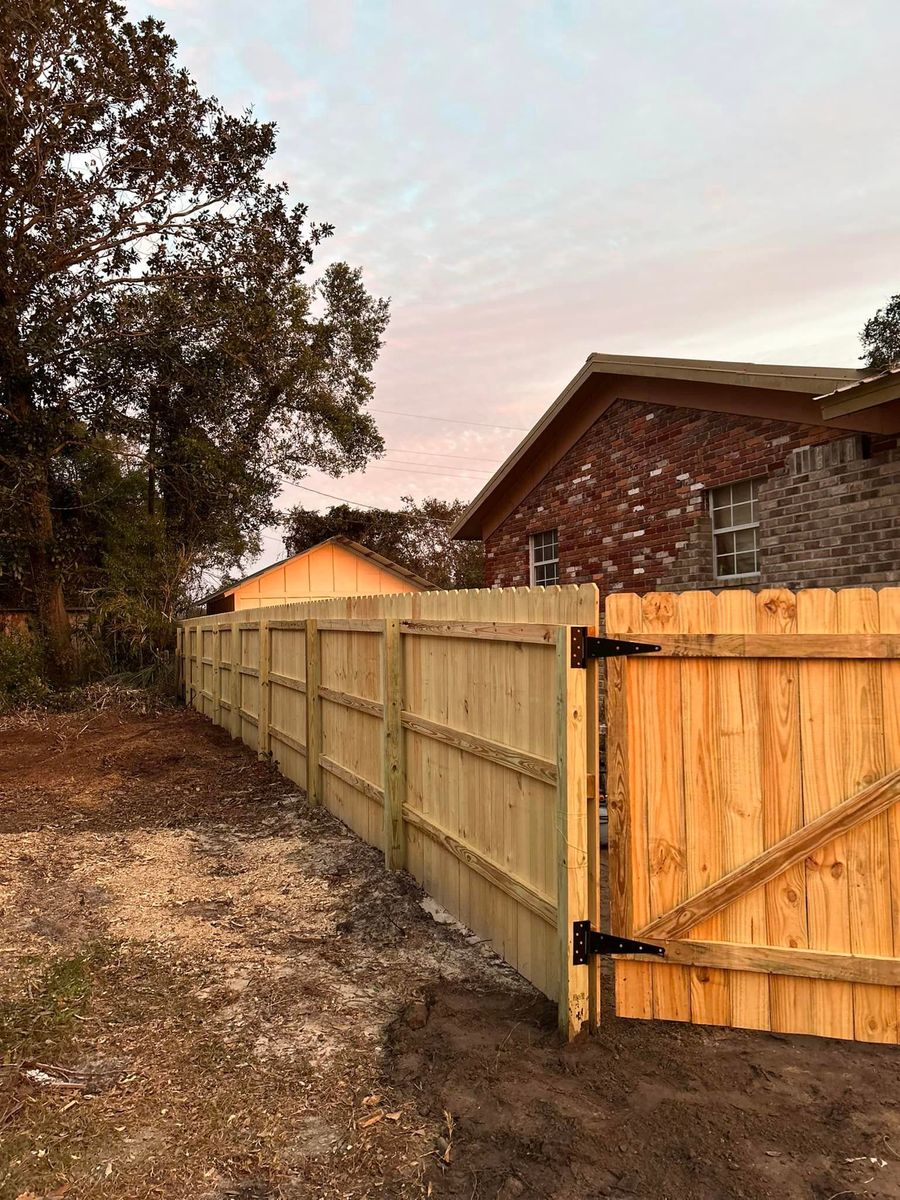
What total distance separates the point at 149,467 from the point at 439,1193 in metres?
21.3

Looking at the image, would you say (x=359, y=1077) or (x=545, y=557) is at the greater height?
(x=545, y=557)

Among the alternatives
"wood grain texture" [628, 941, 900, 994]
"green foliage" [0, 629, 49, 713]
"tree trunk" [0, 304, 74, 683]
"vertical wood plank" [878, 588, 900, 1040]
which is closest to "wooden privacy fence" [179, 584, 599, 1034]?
"wood grain texture" [628, 941, 900, 994]

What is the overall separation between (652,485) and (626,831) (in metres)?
8.01

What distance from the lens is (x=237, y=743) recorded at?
12.3m

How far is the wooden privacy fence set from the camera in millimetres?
3426

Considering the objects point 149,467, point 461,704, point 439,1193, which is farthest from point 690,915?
point 149,467

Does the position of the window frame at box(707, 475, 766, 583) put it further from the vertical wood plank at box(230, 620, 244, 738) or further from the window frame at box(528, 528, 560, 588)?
the vertical wood plank at box(230, 620, 244, 738)

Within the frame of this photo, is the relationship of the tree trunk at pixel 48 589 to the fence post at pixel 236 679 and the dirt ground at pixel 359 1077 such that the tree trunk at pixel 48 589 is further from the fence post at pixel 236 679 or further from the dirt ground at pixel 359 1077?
the dirt ground at pixel 359 1077

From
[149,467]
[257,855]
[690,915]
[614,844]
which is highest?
[149,467]

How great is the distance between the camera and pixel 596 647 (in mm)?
3469

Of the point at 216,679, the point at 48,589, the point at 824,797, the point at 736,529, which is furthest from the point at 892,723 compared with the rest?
the point at 48,589

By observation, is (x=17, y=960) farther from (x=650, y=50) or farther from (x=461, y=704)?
(x=650, y=50)

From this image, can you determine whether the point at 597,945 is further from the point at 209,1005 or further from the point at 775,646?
the point at 209,1005

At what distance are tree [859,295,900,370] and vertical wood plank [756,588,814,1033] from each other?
1048 inches
